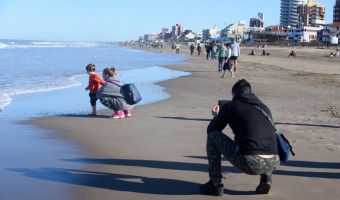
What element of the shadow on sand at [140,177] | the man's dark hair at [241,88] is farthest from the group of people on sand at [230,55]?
the man's dark hair at [241,88]

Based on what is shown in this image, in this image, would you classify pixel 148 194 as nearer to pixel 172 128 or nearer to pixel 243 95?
pixel 243 95

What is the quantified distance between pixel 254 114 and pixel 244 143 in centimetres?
27

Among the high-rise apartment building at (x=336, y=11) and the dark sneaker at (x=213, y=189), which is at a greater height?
the high-rise apartment building at (x=336, y=11)

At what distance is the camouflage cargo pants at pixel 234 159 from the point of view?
4449 mm

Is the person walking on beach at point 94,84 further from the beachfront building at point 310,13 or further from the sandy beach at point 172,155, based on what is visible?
the beachfront building at point 310,13

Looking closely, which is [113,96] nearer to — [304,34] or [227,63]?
[227,63]

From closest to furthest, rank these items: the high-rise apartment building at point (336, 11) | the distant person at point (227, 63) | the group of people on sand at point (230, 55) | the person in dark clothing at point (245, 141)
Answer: the person in dark clothing at point (245, 141) → the distant person at point (227, 63) → the group of people on sand at point (230, 55) → the high-rise apartment building at point (336, 11)

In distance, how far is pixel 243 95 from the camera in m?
4.51

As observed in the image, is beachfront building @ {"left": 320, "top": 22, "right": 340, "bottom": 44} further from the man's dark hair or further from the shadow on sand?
the man's dark hair

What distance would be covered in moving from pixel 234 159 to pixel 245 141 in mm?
224

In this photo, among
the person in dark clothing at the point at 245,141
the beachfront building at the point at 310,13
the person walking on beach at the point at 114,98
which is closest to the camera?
the person in dark clothing at the point at 245,141

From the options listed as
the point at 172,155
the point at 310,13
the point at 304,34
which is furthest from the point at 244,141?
the point at 310,13

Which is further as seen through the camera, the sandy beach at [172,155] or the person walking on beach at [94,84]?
the person walking on beach at [94,84]

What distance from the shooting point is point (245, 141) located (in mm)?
4418
